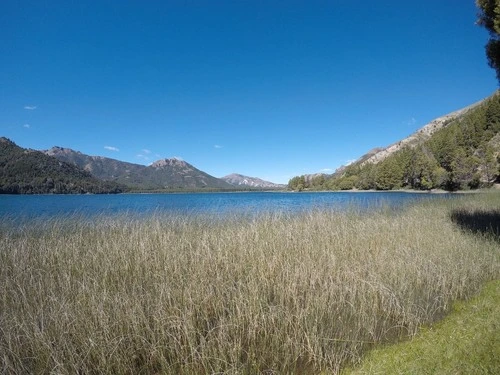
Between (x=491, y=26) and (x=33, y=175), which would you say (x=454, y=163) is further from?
(x=33, y=175)

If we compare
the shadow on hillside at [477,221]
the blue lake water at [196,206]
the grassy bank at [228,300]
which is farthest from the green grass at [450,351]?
the blue lake water at [196,206]

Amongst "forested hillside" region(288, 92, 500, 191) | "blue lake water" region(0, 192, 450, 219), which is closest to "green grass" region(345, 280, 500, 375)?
"blue lake water" region(0, 192, 450, 219)

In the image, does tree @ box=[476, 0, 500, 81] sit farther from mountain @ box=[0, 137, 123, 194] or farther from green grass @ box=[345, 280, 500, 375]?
mountain @ box=[0, 137, 123, 194]

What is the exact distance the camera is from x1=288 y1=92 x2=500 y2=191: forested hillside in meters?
63.6

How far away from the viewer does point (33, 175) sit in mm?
143875

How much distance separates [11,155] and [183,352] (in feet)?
698

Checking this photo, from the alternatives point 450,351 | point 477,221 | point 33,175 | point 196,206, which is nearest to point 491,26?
point 477,221

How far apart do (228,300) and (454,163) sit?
78.4m

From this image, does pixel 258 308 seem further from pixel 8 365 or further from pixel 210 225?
pixel 210 225

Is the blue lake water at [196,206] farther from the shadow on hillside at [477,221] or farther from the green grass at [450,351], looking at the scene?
the green grass at [450,351]

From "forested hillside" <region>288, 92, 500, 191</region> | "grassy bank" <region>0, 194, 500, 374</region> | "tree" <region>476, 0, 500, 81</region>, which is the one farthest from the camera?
"forested hillside" <region>288, 92, 500, 191</region>

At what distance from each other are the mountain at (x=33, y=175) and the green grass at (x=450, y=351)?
148006mm

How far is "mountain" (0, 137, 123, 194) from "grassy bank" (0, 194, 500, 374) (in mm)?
143401

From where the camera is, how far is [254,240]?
7641 millimetres
